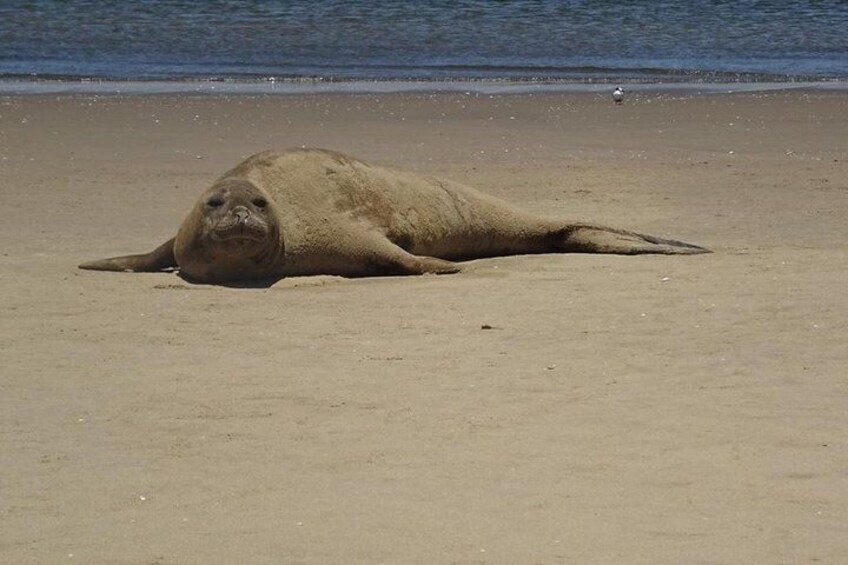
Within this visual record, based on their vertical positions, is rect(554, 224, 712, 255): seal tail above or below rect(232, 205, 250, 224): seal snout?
below

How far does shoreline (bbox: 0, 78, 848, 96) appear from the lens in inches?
758

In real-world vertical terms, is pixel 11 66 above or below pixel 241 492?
below

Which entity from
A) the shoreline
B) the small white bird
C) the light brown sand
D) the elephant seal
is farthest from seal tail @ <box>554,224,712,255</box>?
the shoreline

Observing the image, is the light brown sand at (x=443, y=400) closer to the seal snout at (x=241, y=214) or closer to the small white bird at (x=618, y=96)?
the seal snout at (x=241, y=214)

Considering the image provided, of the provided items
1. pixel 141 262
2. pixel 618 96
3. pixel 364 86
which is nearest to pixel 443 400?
pixel 141 262

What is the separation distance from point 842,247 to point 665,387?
12.2 ft

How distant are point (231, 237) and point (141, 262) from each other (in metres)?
0.73

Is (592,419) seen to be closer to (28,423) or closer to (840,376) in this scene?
(840,376)

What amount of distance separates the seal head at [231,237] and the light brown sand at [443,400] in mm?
182

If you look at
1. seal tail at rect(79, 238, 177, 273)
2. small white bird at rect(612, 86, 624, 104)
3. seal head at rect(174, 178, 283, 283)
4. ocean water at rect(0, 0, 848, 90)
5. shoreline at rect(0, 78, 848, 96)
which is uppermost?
seal head at rect(174, 178, 283, 283)

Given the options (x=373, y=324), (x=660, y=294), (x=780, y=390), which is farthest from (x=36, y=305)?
(x=780, y=390)

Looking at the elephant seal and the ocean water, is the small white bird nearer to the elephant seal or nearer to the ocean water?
the ocean water

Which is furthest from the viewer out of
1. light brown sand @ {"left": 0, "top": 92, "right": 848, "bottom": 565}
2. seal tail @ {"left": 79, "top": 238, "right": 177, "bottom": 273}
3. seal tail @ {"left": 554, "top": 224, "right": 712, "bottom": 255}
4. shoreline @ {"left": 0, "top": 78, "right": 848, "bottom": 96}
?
shoreline @ {"left": 0, "top": 78, "right": 848, "bottom": 96}

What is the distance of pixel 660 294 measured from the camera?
791 centimetres
